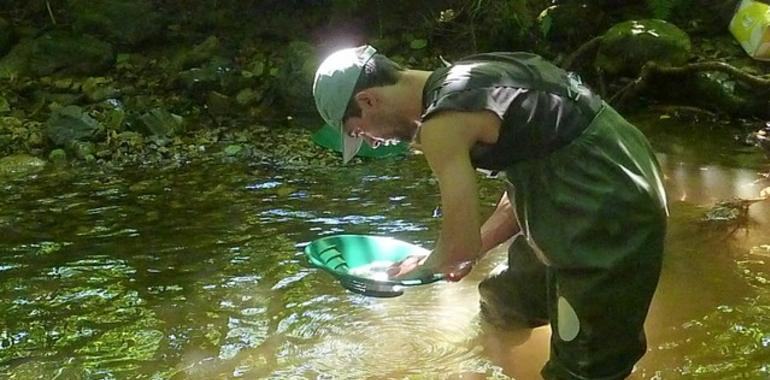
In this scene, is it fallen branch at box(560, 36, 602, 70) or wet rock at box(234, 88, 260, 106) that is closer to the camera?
fallen branch at box(560, 36, 602, 70)

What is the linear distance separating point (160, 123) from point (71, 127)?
60 cm

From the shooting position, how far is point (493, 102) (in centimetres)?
205

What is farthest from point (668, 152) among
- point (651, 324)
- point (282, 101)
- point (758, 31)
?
point (282, 101)

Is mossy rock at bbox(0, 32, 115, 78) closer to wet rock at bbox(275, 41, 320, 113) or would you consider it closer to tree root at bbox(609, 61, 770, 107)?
wet rock at bbox(275, 41, 320, 113)

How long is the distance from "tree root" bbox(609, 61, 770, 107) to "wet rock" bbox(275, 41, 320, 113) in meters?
2.17

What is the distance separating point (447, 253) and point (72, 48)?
643 centimetres

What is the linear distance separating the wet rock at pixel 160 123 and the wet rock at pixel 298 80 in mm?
806

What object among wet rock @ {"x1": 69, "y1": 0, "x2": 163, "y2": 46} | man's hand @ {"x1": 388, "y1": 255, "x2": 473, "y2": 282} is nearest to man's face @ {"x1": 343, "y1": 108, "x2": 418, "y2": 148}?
man's hand @ {"x1": 388, "y1": 255, "x2": 473, "y2": 282}

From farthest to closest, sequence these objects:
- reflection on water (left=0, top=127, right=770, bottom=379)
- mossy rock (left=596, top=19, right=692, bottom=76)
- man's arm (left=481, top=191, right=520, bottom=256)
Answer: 1. mossy rock (left=596, top=19, right=692, bottom=76)
2. reflection on water (left=0, top=127, right=770, bottom=379)
3. man's arm (left=481, top=191, right=520, bottom=256)

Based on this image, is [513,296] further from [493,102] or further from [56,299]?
[56,299]

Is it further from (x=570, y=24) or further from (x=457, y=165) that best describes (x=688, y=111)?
(x=457, y=165)

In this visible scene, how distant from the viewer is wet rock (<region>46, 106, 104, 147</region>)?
20.0 ft

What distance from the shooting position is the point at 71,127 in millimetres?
6172

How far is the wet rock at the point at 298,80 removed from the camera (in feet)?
22.1
